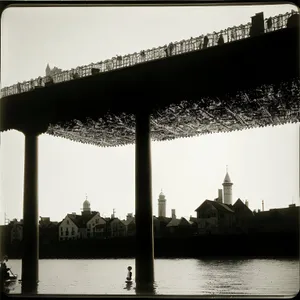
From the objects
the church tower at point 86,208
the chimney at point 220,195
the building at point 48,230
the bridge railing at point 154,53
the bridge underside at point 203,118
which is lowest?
the building at point 48,230

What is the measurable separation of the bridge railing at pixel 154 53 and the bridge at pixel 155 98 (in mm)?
19

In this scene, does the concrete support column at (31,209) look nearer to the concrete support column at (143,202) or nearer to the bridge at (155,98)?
the bridge at (155,98)

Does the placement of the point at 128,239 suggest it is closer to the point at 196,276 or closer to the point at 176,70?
the point at 196,276

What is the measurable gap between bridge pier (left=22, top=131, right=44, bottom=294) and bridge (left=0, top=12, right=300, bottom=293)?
21 mm

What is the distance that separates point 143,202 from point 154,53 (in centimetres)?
299

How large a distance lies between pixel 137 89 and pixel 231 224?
3394 mm

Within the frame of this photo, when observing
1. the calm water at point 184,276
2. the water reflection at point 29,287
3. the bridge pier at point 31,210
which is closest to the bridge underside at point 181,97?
the bridge pier at point 31,210

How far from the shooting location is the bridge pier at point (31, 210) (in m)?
8.65

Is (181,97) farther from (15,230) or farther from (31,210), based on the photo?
(15,230)

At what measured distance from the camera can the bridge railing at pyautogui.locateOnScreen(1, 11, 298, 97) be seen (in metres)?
8.23

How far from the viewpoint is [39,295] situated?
6.73 meters

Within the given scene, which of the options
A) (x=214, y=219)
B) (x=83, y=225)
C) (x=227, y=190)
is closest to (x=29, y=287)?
(x=83, y=225)

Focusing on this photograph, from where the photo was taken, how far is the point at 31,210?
8.91 meters

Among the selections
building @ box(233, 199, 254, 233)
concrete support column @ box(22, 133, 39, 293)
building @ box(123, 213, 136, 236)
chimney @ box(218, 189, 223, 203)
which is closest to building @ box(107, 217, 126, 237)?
building @ box(123, 213, 136, 236)
